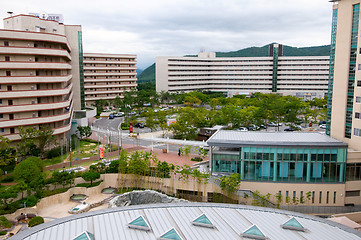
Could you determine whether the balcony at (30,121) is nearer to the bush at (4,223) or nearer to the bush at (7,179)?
the bush at (7,179)

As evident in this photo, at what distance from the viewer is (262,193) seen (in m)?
32.8

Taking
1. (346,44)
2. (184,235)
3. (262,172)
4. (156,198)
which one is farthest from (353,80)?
(184,235)

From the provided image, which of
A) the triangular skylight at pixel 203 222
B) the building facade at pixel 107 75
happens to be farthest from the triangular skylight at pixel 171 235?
the building facade at pixel 107 75

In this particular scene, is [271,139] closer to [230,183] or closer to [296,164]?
[296,164]

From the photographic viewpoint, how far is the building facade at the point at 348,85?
3288 cm

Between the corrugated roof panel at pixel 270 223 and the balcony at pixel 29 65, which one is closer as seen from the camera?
the corrugated roof panel at pixel 270 223

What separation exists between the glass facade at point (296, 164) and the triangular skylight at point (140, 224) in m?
19.0

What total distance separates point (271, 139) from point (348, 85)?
10.3 meters

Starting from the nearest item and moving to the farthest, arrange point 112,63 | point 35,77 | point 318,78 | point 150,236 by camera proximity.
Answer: point 150,236 < point 35,77 < point 112,63 < point 318,78

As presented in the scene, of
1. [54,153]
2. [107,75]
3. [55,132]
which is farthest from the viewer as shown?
[107,75]

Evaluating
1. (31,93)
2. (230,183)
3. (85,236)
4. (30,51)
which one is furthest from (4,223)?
(30,51)

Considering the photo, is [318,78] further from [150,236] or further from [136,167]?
[150,236]

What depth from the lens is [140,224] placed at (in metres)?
15.5

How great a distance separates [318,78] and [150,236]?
113616mm
